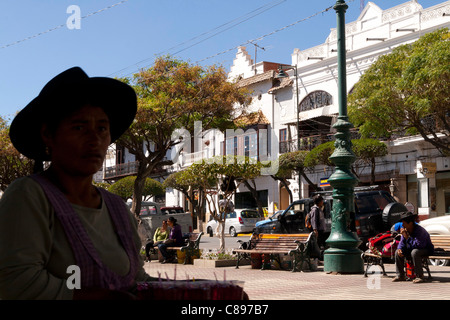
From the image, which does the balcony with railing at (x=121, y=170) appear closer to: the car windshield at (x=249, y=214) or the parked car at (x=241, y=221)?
the parked car at (x=241, y=221)

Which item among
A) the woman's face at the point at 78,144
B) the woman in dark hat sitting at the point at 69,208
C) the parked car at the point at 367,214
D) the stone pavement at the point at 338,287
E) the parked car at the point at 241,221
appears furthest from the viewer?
the parked car at the point at 241,221

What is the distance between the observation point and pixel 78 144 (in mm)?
2090

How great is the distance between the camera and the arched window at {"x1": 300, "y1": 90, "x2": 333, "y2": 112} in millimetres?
35094

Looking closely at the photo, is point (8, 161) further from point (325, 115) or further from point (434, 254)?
point (434, 254)

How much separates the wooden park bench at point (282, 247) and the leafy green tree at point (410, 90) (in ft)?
32.0

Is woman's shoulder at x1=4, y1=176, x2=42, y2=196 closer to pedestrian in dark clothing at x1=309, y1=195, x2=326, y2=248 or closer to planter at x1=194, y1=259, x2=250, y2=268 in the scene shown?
pedestrian in dark clothing at x1=309, y1=195, x2=326, y2=248

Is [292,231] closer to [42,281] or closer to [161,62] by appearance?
[161,62]

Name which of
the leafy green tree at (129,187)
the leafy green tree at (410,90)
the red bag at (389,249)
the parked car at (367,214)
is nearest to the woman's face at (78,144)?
the red bag at (389,249)

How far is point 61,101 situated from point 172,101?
1903 cm

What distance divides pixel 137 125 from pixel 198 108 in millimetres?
2325

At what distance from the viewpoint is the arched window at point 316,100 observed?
115 feet

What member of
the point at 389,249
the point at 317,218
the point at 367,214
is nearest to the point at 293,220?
the point at 367,214

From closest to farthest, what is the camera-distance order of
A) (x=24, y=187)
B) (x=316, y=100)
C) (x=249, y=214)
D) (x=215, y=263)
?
(x=24, y=187), (x=215, y=263), (x=249, y=214), (x=316, y=100)

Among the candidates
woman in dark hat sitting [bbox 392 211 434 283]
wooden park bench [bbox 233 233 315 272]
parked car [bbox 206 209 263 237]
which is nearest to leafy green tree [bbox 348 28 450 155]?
wooden park bench [bbox 233 233 315 272]
